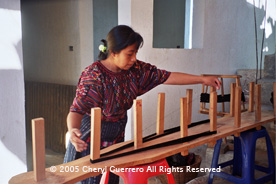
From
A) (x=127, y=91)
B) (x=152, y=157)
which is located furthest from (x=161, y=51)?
(x=152, y=157)

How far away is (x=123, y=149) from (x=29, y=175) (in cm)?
49

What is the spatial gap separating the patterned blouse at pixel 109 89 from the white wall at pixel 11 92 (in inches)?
20.9

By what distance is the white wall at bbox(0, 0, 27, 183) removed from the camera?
1.91 metres

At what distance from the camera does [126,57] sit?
1.73m

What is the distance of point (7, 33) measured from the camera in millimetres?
1913

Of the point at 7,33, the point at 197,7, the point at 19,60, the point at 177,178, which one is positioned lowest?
the point at 177,178

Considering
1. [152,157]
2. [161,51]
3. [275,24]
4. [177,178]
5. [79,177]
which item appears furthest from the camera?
[275,24]

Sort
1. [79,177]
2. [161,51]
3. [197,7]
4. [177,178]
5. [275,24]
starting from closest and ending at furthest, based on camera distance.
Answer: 1. [79,177]
2. [177,178]
3. [161,51]
4. [197,7]
5. [275,24]

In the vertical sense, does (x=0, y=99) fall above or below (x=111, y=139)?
above

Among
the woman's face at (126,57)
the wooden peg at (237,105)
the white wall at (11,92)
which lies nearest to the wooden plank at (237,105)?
the wooden peg at (237,105)

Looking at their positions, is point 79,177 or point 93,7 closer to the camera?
point 79,177

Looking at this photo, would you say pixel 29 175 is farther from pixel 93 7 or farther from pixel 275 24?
pixel 275 24

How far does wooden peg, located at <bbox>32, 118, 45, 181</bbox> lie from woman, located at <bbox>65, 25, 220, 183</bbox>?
15.5 inches

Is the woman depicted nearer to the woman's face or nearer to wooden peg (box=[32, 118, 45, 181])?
the woman's face
